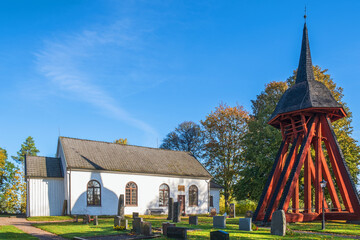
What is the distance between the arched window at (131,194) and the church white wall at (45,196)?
579 centimetres

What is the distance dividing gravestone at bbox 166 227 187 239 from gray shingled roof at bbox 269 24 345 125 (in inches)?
420

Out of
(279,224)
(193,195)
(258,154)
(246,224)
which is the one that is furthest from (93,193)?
(279,224)

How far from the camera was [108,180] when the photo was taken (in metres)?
29.5

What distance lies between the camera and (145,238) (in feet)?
45.5

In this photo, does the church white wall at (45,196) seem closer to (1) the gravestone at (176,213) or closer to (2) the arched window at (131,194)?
(2) the arched window at (131,194)

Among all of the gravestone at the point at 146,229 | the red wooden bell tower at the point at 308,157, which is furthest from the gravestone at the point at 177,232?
the red wooden bell tower at the point at 308,157

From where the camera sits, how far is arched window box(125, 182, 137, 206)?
3067 cm

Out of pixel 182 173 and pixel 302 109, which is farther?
pixel 182 173

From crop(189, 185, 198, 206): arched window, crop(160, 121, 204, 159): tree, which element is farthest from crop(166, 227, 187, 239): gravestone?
crop(160, 121, 204, 159): tree

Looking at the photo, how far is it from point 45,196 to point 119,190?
6328 millimetres

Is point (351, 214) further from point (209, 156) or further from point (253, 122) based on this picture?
point (209, 156)

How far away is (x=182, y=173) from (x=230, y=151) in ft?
31.0

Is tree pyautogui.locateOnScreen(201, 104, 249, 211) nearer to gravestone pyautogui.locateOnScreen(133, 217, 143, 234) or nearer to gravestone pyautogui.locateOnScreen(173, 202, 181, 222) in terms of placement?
gravestone pyautogui.locateOnScreen(173, 202, 181, 222)

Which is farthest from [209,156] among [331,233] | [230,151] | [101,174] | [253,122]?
[331,233]
